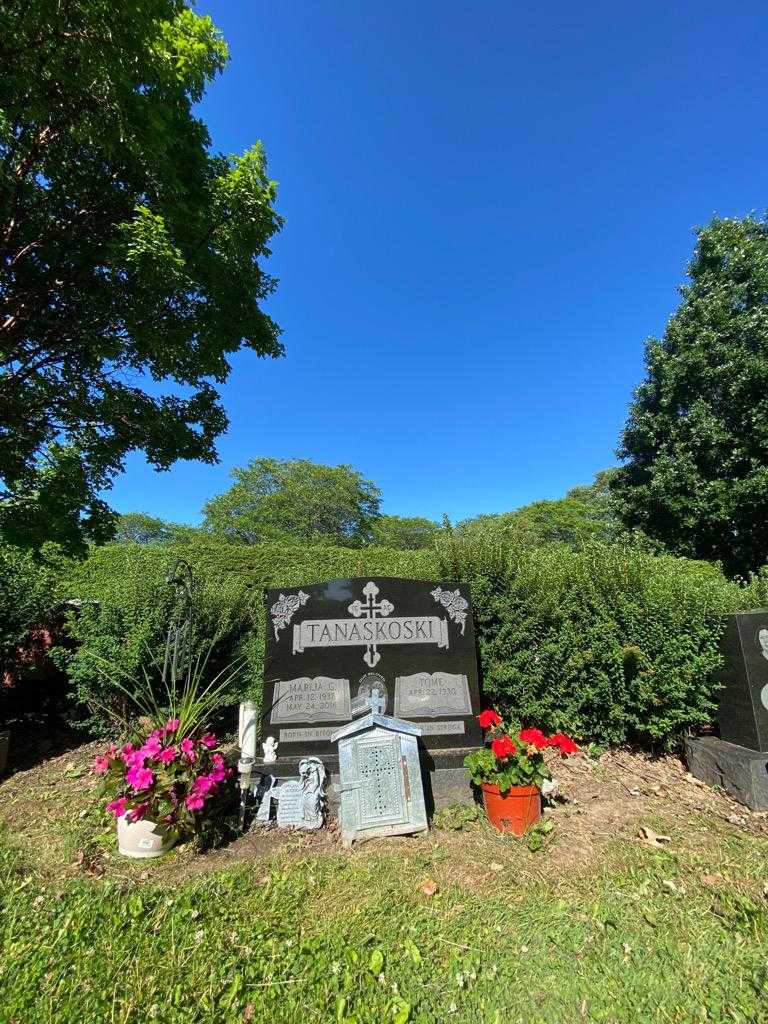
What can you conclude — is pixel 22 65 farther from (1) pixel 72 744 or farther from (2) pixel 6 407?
(1) pixel 72 744

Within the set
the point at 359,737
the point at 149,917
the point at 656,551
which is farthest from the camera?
the point at 656,551

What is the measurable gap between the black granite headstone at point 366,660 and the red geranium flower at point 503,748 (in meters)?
0.80

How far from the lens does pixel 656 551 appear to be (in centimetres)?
1299

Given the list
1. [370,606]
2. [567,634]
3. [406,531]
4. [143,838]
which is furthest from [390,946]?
[406,531]

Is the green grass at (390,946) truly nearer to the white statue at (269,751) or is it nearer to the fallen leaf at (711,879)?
the fallen leaf at (711,879)

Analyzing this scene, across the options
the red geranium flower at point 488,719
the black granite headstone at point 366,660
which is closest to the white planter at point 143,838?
the black granite headstone at point 366,660

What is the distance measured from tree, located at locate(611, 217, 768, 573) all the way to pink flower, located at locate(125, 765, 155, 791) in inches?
525

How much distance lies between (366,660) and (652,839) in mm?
2416

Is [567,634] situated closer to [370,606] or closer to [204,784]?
[370,606]

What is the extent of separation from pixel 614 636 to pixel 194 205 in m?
6.10

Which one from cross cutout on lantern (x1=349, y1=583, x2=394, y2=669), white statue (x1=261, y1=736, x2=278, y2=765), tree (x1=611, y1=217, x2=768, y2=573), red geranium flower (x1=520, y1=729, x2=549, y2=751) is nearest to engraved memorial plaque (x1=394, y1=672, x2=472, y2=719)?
cross cutout on lantern (x1=349, y1=583, x2=394, y2=669)

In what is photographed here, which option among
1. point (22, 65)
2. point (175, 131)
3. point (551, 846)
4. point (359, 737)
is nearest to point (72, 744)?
point (359, 737)

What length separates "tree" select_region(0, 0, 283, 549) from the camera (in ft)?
12.6

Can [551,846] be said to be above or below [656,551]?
below
